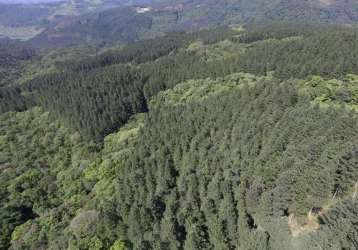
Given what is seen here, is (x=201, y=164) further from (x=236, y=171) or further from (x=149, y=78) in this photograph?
(x=149, y=78)

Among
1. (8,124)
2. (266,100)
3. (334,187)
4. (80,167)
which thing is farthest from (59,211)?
(8,124)

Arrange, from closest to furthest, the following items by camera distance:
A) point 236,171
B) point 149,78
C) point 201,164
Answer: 1. point 236,171
2. point 201,164
3. point 149,78

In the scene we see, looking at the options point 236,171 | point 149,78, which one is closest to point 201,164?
point 236,171

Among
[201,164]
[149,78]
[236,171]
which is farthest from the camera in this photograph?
[149,78]

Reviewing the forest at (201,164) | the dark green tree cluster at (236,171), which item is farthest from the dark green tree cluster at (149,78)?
the dark green tree cluster at (236,171)

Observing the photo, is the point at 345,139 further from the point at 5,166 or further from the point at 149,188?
the point at 5,166

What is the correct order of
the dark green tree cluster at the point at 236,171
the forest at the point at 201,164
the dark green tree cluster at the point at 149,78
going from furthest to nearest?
the dark green tree cluster at the point at 149,78 < the dark green tree cluster at the point at 236,171 < the forest at the point at 201,164

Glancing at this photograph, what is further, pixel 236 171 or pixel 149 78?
pixel 149 78

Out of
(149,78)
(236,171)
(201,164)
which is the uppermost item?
(236,171)

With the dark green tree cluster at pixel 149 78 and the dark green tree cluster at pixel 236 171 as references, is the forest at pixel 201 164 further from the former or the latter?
the dark green tree cluster at pixel 149 78

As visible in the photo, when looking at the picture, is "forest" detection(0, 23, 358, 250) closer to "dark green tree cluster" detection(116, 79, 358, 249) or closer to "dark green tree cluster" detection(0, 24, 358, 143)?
"dark green tree cluster" detection(116, 79, 358, 249)
